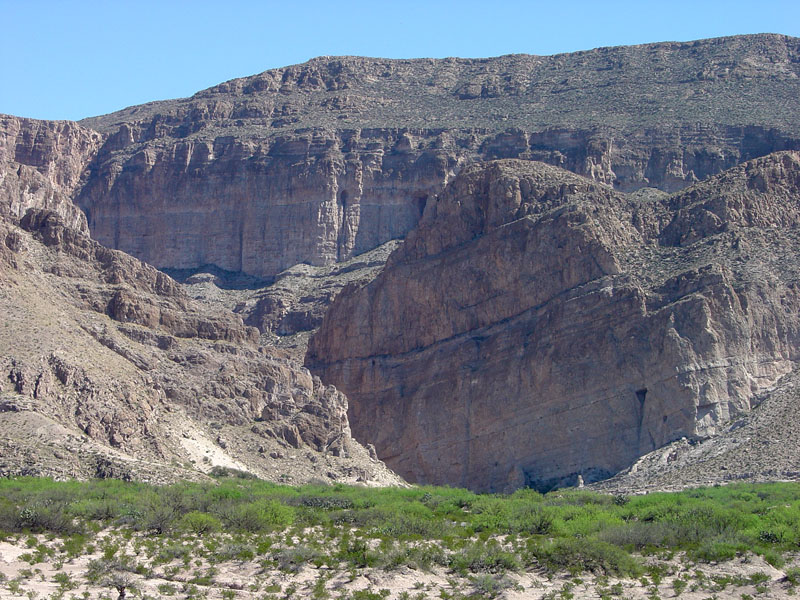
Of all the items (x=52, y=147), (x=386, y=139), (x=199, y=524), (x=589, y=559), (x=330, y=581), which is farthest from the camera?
(x=52, y=147)

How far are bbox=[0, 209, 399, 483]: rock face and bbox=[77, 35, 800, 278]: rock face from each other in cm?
4719

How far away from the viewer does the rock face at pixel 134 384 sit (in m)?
71.8

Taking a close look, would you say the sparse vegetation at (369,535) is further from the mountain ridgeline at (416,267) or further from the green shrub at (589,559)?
the mountain ridgeline at (416,267)

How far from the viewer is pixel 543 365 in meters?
101

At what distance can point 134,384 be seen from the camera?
78.3m

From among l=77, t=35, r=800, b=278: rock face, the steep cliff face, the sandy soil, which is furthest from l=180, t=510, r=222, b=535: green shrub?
the steep cliff face

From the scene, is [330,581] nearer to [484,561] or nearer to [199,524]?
[484,561]

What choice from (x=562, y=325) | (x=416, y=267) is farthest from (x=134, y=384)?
(x=416, y=267)

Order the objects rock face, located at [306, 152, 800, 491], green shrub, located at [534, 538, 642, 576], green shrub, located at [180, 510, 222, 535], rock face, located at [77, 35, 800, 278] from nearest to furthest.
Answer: green shrub, located at [534, 538, 642, 576] < green shrub, located at [180, 510, 222, 535] < rock face, located at [306, 152, 800, 491] < rock face, located at [77, 35, 800, 278]

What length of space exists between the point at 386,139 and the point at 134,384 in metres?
72.3

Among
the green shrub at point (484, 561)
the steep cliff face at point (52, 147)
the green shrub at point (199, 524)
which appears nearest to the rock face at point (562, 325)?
the green shrub at point (199, 524)

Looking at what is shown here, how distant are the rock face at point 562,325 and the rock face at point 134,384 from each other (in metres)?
12.1

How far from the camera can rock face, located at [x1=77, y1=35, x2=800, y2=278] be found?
14012 centimetres

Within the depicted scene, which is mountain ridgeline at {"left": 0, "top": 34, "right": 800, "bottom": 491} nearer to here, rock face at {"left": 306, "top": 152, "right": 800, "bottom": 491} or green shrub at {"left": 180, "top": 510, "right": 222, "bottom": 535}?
rock face at {"left": 306, "top": 152, "right": 800, "bottom": 491}
